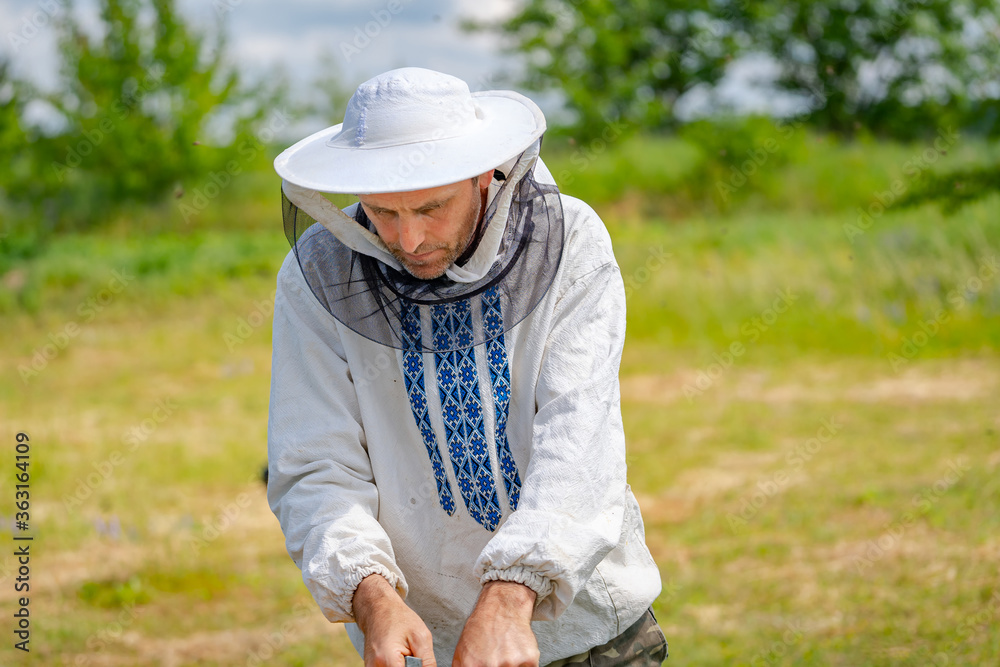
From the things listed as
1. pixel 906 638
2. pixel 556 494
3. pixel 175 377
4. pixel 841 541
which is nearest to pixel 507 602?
pixel 556 494

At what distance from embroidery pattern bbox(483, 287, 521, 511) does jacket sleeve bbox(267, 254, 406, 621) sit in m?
0.26

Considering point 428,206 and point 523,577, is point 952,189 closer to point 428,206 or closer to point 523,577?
point 428,206

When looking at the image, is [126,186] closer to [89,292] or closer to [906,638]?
[89,292]

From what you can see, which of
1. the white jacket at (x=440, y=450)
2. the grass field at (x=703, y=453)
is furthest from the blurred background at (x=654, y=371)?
the white jacket at (x=440, y=450)

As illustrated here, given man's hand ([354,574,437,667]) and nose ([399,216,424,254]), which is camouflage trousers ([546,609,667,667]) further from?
nose ([399,216,424,254])

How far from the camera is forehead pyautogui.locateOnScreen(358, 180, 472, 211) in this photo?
66.2 inches

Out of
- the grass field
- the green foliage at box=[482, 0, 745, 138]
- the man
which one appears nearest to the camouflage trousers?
the man

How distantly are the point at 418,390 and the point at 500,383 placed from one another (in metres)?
0.17

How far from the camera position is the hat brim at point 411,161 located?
1.62 meters

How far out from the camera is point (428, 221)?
1.73 m

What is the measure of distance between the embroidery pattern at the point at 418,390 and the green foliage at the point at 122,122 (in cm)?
1545

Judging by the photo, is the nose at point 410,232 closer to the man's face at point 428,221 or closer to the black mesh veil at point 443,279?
the man's face at point 428,221

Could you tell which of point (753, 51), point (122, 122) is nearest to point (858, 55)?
point (753, 51)

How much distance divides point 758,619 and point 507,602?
333 centimetres
